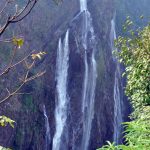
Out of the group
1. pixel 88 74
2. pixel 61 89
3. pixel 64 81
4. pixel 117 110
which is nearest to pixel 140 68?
pixel 61 89

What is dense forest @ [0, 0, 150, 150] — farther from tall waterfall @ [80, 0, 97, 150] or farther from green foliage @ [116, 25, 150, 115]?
green foliage @ [116, 25, 150, 115]

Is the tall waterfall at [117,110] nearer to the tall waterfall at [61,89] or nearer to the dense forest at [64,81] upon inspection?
the dense forest at [64,81]

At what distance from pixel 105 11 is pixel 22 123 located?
14.1 meters

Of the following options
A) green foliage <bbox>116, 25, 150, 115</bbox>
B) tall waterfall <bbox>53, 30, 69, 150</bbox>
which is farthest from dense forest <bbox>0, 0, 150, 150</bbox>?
green foliage <bbox>116, 25, 150, 115</bbox>

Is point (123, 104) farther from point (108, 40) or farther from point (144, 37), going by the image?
point (144, 37)

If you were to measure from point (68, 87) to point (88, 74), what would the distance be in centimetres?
232

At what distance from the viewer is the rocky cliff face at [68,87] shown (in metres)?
20.1

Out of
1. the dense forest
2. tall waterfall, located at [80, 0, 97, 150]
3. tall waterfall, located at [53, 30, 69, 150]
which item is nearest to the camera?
the dense forest

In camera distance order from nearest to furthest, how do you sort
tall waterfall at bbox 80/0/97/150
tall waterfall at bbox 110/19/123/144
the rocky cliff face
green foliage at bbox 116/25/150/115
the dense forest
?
green foliage at bbox 116/25/150/115 → the rocky cliff face → the dense forest → tall waterfall at bbox 80/0/97/150 → tall waterfall at bbox 110/19/123/144

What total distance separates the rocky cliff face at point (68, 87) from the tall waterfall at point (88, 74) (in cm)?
34

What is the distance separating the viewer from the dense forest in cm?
2034

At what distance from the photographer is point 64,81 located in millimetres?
23000

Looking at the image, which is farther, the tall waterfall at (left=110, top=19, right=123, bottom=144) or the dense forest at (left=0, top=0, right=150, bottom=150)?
the tall waterfall at (left=110, top=19, right=123, bottom=144)

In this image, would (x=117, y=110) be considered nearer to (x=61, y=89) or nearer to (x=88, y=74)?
(x=88, y=74)
